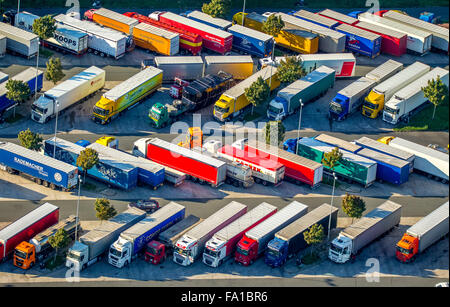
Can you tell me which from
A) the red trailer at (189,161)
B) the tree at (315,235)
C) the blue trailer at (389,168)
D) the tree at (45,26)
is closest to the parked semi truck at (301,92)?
the blue trailer at (389,168)

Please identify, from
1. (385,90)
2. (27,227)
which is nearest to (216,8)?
(385,90)

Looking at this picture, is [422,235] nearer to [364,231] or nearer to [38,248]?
[364,231]

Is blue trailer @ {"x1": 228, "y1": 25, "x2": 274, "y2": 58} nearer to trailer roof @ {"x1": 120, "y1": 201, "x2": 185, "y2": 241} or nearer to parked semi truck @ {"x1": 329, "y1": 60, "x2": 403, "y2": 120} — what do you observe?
parked semi truck @ {"x1": 329, "y1": 60, "x2": 403, "y2": 120}

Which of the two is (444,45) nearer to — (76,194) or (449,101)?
(449,101)

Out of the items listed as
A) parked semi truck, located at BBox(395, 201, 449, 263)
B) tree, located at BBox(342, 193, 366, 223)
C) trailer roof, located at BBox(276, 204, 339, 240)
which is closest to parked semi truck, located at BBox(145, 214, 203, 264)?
trailer roof, located at BBox(276, 204, 339, 240)

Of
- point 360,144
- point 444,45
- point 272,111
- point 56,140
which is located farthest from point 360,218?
point 444,45

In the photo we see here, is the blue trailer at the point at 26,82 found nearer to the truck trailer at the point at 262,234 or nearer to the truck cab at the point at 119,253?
the truck cab at the point at 119,253
